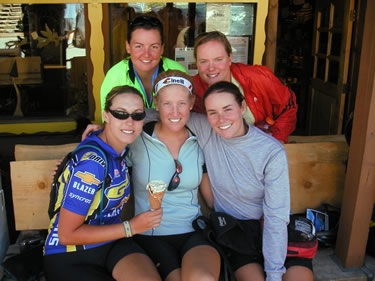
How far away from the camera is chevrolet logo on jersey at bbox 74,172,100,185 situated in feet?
6.29

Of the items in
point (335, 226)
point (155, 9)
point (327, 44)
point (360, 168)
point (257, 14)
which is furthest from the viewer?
point (327, 44)

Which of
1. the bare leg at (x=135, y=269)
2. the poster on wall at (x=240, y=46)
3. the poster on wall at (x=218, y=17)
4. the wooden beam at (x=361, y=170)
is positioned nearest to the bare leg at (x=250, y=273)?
the bare leg at (x=135, y=269)

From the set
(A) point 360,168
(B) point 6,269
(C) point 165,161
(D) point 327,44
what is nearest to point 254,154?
(C) point 165,161

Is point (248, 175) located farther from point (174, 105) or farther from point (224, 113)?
point (174, 105)

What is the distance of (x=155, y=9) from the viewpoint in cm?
433

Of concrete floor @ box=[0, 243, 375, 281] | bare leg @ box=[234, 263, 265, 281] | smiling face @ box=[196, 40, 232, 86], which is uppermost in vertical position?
smiling face @ box=[196, 40, 232, 86]

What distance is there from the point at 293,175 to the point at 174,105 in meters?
1.16

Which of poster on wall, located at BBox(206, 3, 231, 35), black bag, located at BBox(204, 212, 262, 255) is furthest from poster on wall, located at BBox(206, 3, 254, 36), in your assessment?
black bag, located at BBox(204, 212, 262, 255)

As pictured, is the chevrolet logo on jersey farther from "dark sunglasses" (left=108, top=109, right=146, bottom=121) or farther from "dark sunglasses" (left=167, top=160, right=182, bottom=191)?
"dark sunglasses" (left=167, top=160, right=182, bottom=191)

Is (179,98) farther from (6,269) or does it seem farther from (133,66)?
(6,269)

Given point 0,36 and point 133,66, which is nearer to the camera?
point 133,66

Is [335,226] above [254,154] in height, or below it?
below

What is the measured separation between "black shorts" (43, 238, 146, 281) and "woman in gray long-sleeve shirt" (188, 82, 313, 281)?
0.60 m

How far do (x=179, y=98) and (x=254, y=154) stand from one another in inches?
19.8
